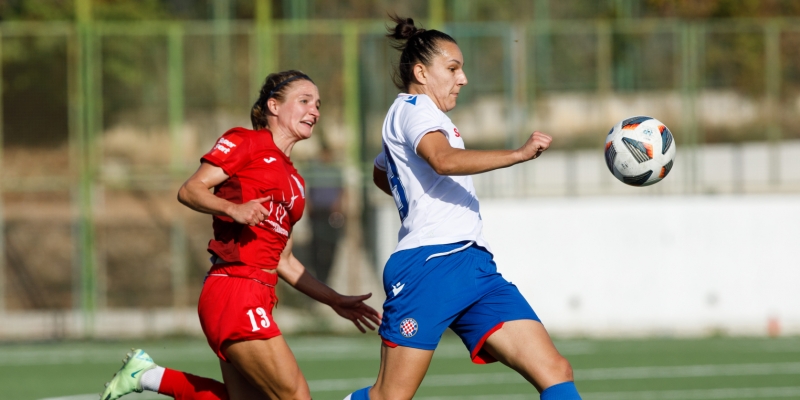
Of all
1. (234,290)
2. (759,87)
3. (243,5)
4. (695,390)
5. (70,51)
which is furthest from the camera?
(243,5)

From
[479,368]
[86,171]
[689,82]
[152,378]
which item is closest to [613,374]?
[479,368]

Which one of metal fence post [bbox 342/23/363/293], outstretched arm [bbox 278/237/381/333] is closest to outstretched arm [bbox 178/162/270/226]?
outstretched arm [bbox 278/237/381/333]

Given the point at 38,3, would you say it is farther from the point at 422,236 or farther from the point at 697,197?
the point at 422,236

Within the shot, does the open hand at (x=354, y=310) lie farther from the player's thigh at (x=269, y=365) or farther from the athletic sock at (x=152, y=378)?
the athletic sock at (x=152, y=378)

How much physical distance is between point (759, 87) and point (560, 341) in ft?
15.7

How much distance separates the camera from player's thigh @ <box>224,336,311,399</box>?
480cm

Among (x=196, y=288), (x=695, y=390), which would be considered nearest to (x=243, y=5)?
(x=196, y=288)

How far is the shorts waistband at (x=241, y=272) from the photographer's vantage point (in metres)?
4.89

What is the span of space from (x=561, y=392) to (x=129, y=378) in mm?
2586

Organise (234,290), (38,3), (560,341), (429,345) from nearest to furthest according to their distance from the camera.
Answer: (429,345) < (234,290) < (560,341) < (38,3)

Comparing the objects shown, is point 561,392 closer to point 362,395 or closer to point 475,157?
point 362,395

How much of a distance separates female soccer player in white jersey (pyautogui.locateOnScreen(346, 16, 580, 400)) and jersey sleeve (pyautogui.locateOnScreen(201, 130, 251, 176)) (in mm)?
678

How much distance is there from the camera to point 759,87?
14.1 m

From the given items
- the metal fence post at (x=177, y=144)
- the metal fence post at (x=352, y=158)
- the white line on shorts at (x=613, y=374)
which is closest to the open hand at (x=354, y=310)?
the white line on shorts at (x=613, y=374)
